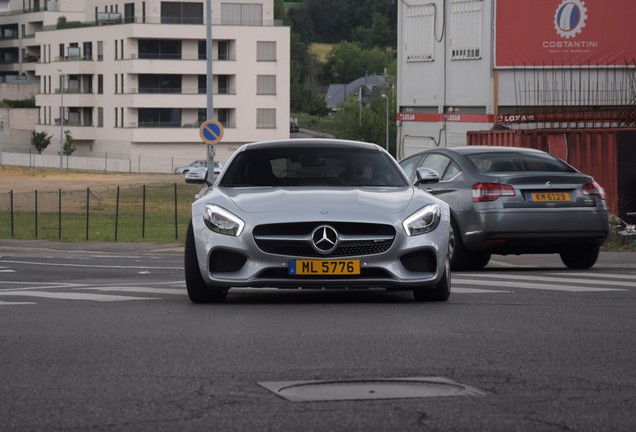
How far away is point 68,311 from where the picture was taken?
1236 centimetres

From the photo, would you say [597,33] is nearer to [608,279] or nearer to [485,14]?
[485,14]

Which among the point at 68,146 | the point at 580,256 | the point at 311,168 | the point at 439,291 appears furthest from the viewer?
the point at 68,146

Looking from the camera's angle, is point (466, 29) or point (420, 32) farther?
point (420, 32)

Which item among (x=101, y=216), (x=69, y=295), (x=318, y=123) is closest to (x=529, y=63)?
(x=69, y=295)

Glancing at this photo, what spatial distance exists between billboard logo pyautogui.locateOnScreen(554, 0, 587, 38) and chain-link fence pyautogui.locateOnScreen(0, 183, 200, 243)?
35.5ft

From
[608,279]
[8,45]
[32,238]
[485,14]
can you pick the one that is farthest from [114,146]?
[608,279]

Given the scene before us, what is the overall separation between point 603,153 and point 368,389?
20401 mm

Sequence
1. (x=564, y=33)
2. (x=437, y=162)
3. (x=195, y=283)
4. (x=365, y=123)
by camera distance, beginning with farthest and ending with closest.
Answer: (x=365, y=123)
(x=564, y=33)
(x=437, y=162)
(x=195, y=283)

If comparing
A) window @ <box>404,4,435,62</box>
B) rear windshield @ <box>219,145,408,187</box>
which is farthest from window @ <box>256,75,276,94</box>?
rear windshield @ <box>219,145,408,187</box>

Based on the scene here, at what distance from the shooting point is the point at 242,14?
108688 mm

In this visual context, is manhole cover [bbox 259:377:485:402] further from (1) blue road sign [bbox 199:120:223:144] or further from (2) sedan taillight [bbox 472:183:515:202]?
(1) blue road sign [bbox 199:120:223:144]

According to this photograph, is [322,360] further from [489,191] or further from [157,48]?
[157,48]

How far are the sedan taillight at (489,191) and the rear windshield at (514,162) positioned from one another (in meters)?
0.36

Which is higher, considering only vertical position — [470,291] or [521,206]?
[521,206]
